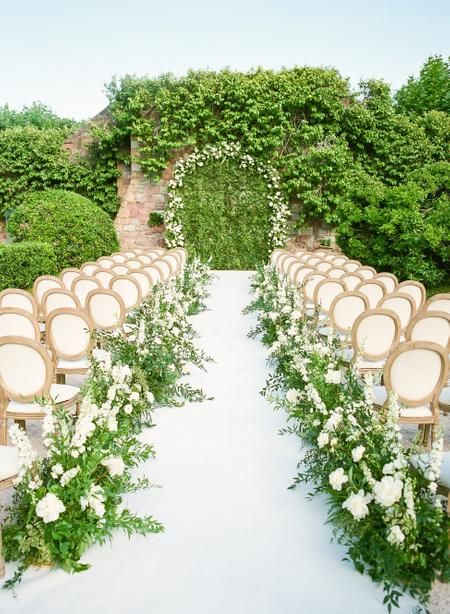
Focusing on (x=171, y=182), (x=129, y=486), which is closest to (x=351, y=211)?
(x=171, y=182)

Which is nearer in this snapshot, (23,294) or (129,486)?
(129,486)

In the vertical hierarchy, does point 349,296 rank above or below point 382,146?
below

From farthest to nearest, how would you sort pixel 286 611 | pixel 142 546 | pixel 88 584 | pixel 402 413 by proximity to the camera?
pixel 402 413 < pixel 142 546 < pixel 88 584 < pixel 286 611

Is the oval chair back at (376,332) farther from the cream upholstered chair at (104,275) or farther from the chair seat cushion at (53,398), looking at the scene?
the cream upholstered chair at (104,275)

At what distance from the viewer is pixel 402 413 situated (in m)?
4.14

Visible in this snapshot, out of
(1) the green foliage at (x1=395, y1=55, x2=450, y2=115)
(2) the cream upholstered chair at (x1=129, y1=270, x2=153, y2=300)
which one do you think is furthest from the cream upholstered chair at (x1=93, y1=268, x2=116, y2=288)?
(1) the green foliage at (x1=395, y1=55, x2=450, y2=115)

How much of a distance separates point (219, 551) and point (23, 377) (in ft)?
6.18

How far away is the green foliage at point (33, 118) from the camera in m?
31.0

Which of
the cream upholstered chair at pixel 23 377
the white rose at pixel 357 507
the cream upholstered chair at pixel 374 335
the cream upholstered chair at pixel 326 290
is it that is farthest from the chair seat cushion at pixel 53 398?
the cream upholstered chair at pixel 326 290

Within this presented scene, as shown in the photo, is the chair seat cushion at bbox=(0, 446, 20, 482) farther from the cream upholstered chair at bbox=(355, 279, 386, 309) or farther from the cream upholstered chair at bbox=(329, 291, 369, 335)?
the cream upholstered chair at bbox=(355, 279, 386, 309)

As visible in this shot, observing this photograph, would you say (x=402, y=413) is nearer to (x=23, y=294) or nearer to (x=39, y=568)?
(x=39, y=568)

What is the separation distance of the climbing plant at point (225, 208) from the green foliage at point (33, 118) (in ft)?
47.9

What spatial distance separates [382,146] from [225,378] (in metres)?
14.6

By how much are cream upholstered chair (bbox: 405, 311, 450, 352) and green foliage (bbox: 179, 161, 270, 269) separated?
1388 centimetres
